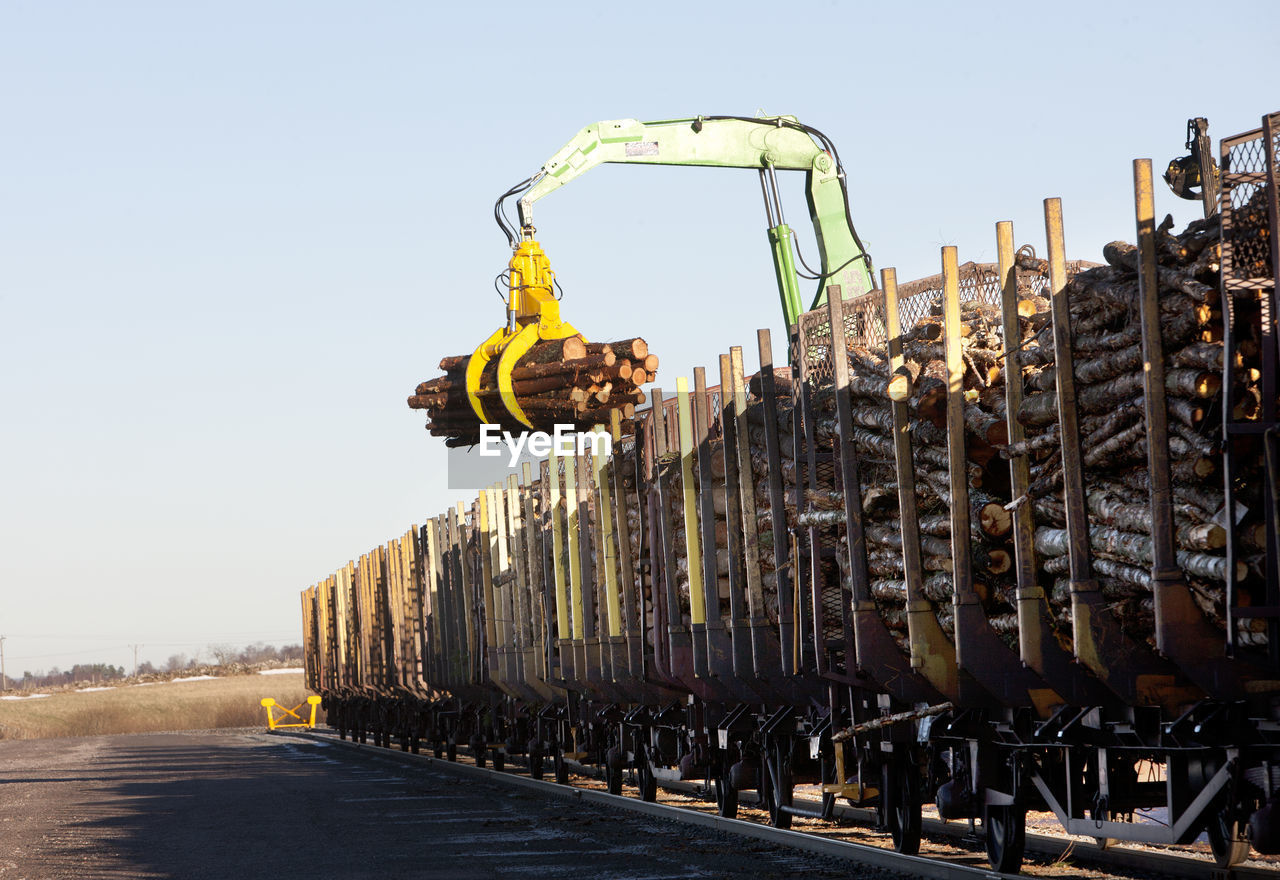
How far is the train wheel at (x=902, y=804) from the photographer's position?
1110 centimetres

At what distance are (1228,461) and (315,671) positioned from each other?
4805cm

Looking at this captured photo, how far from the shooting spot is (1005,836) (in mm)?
9727

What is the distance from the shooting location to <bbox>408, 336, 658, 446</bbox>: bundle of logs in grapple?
20.8m

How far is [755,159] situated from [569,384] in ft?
15.8

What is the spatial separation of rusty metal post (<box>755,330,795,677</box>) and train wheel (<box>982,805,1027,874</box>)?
2904 millimetres

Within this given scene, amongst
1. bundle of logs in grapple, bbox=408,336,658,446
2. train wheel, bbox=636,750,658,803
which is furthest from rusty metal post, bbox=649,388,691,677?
bundle of logs in grapple, bbox=408,336,658,446

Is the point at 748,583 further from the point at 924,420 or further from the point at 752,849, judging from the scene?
the point at 924,420

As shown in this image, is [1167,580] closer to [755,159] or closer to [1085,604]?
[1085,604]

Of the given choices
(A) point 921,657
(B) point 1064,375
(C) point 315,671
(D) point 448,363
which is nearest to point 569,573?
(D) point 448,363

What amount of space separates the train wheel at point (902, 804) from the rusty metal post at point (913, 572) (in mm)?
1259

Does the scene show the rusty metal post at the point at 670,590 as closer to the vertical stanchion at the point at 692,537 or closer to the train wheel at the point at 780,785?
the vertical stanchion at the point at 692,537

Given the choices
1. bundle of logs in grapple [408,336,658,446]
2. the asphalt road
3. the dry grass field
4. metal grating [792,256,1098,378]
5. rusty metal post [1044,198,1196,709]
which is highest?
bundle of logs in grapple [408,336,658,446]

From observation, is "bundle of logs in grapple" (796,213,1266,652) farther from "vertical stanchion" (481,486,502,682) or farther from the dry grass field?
the dry grass field

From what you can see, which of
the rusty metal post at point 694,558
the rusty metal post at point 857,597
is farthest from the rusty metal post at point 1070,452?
the rusty metal post at point 694,558
